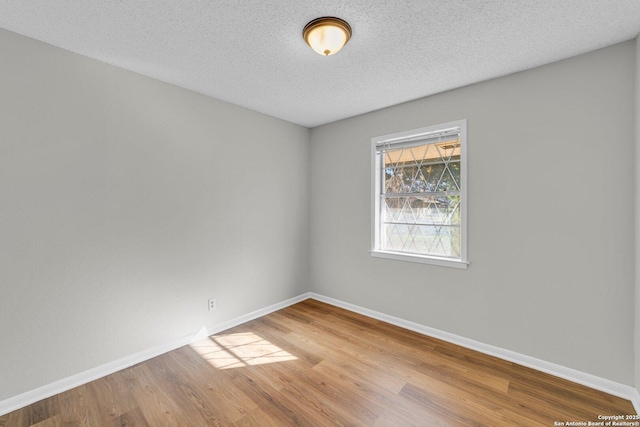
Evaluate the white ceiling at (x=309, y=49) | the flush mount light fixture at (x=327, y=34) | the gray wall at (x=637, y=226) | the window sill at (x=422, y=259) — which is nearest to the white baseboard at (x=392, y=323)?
the gray wall at (x=637, y=226)

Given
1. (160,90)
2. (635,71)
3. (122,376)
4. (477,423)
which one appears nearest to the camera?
(477,423)

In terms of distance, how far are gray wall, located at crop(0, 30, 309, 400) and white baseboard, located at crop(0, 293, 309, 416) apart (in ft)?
0.15

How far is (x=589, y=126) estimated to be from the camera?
2.06 metres

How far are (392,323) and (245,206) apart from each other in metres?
2.17

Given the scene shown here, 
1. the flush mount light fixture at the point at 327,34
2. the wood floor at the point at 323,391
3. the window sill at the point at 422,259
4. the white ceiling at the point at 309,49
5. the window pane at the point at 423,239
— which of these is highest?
the white ceiling at the point at 309,49

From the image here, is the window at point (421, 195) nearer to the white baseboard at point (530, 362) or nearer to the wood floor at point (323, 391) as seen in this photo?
the white baseboard at point (530, 362)

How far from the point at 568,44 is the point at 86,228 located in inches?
150

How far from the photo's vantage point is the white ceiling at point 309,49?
5.27ft

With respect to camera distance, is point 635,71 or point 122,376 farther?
point 122,376

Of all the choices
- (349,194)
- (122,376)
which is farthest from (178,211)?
(349,194)

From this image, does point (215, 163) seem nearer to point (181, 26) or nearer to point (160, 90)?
point (160, 90)

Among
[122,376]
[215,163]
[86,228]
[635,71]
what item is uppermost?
[635,71]

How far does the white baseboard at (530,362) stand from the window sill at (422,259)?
0.68m

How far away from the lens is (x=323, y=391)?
2021mm
